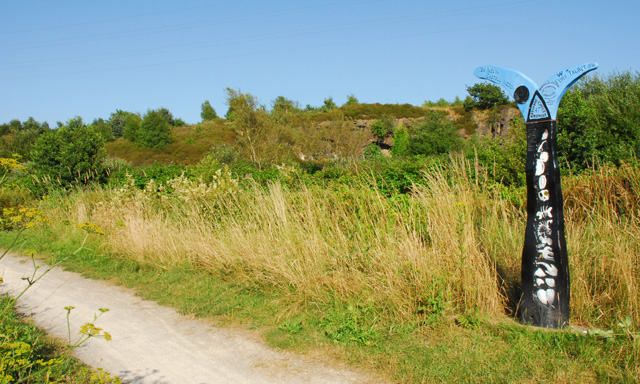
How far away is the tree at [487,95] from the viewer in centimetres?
4662

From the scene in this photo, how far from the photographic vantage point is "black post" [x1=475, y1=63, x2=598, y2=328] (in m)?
3.98

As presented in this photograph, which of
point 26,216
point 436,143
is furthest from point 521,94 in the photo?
point 436,143

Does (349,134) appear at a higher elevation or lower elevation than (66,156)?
higher

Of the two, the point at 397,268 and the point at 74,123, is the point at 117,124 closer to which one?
the point at 74,123

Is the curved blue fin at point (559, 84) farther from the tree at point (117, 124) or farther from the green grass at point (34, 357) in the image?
the tree at point (117, 124)

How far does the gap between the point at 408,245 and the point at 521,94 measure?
5.97 ft

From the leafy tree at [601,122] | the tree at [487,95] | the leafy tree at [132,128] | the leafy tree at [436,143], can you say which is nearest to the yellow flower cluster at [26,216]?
the leafy tree at [601,122]

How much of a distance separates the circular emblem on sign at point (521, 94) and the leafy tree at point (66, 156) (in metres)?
13.8

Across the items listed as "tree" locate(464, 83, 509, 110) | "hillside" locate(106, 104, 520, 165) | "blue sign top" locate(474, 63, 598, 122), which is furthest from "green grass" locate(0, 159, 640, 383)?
"tree" locate(464, 83, 509, 110)

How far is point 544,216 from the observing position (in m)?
4.06

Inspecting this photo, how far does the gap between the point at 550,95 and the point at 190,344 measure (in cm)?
391

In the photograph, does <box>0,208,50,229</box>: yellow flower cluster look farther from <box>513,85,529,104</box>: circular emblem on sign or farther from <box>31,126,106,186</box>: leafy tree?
<box>31,126,106,186</box>: leafy tree

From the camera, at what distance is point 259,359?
4.08m

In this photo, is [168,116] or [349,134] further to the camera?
[168,116]
